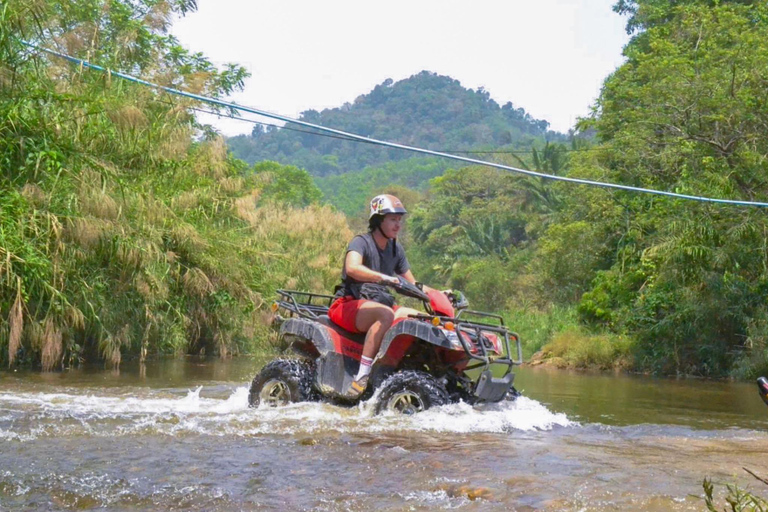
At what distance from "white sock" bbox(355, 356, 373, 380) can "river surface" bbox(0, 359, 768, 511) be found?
1.12ft

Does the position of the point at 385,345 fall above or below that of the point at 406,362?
above

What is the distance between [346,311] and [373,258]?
1.91 ft

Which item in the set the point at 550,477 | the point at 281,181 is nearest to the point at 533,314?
the point at 550,477

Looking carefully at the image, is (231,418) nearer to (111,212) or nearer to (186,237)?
(111,212)

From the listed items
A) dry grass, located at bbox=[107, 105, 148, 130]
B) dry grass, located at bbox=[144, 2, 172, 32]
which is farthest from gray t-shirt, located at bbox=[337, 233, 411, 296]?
dry grass, located at bbox=[144, 2, 172, 32]

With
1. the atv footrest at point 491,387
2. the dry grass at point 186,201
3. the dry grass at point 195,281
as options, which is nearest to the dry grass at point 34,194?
the dry grass at point 195,281

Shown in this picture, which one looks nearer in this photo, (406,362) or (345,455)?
(345,455)

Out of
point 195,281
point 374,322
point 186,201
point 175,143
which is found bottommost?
point 374,322

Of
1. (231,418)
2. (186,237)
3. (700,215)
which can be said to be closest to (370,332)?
(231,418)

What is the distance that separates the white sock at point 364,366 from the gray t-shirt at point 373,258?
2.33 ft

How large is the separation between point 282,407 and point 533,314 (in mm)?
27486

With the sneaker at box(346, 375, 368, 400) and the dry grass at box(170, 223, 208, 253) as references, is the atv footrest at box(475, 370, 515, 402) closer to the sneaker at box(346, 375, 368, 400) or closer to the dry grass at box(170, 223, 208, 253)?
the sneaker at box(346, 375, 368, 400)

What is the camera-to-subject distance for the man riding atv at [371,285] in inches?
358

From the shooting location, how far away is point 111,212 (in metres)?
14.7
